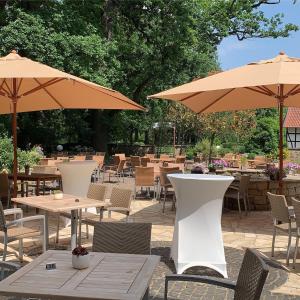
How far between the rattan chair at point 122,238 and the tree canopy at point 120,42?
45.7ft

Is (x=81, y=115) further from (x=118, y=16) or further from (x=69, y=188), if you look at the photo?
(x=69, y=188)

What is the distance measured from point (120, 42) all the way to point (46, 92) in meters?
13.3

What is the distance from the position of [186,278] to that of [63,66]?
1521 centimetres

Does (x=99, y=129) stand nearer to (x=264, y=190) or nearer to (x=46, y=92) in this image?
(x=264, y=190)

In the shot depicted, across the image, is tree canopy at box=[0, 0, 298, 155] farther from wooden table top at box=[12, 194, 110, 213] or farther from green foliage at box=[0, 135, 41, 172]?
wooden table top at box=[12, 194, 110, 213]

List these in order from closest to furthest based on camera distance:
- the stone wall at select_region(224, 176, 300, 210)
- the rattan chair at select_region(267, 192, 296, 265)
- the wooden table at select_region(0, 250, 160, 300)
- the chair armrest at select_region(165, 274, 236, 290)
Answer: the wooden table at select_region(0, 250, 160, 300) < the chair armrest at select_region(165, 274, 236, 290) < the rattan chair at select_region(267, 192, 296, 265) < the stone wall at select_region(224, 176, 300, 210)

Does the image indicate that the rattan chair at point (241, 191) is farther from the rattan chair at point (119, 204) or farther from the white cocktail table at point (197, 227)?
Result: the white cocktail table at point (197, 227)

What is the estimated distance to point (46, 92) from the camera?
7.91 meters

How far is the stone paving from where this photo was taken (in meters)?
4.33

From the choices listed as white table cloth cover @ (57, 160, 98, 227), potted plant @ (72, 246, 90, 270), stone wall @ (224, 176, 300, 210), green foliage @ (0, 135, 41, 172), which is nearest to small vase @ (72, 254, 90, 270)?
potted plant @ (72, 246, 90, 270)

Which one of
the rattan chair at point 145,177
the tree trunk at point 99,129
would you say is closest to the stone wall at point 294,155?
the tree trunk at point 99,129

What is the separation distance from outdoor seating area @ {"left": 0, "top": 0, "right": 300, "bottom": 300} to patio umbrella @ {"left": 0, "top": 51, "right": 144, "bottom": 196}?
3 cm

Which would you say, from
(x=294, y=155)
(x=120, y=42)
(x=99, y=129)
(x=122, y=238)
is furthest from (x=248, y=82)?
(x=294, y=155)

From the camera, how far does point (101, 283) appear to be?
2457mm
